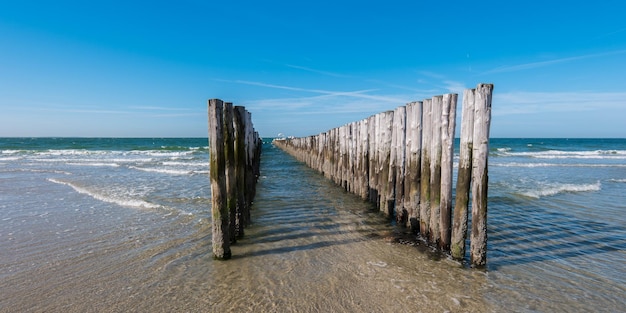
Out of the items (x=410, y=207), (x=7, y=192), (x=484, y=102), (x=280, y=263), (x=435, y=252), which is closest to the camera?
(x=484, y=102)

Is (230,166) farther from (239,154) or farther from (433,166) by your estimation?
(433,166)

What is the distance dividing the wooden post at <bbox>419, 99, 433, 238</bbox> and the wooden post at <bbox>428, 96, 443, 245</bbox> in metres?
0.14

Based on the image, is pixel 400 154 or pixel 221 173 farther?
pixel 400 154

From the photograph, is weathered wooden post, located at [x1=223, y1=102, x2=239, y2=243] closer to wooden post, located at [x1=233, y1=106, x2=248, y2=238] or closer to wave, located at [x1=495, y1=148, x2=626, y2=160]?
wooden post, located at [x1=233, y1=106, x2=248, y2=238]

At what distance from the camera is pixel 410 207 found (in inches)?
251

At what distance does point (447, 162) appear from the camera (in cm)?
516

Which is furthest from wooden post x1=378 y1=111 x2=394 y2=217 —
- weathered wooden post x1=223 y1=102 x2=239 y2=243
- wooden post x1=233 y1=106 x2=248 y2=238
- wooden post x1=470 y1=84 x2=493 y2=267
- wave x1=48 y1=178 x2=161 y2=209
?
wave x1=48 y1=178 x2=161 y2=209

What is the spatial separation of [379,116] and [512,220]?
3.64 m

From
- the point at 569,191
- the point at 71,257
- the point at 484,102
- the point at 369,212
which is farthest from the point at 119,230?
the point at 569,191

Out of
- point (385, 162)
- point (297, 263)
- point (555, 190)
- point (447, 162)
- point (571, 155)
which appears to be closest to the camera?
point (297, 263)

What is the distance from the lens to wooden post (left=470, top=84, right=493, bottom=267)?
176 inches

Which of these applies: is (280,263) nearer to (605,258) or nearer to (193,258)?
(193,258)

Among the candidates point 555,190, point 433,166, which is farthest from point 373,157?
point 555,190

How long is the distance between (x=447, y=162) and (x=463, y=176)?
0.39m
